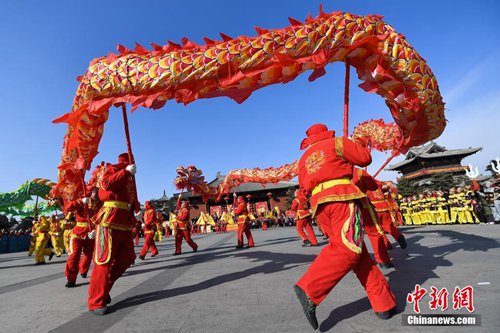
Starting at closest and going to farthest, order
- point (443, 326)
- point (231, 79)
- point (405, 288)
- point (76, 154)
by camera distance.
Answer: point (443, 326)
point (405, 288)
point (231, 79)
point (76, 154)

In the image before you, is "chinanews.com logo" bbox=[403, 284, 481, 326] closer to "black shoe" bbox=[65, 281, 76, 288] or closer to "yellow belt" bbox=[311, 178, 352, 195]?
"yellow belt" bbox=[311, 178, 352, 195]

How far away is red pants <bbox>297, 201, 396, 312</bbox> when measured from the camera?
2.40 metres

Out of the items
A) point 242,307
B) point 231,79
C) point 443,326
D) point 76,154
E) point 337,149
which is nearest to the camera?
point 443,326

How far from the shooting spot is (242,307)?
3049 mm

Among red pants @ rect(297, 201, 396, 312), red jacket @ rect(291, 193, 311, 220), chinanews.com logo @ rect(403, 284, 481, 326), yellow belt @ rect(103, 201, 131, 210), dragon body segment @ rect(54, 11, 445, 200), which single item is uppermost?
dragon body segment @ rect(54, 11, 445, 200)

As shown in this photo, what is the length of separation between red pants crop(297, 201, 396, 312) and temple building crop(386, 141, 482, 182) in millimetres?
32914

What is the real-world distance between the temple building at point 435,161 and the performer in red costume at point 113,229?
3325cm

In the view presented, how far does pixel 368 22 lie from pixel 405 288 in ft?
10.9

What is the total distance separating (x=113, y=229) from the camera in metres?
3.77

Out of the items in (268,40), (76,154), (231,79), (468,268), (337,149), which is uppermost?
(268,40)

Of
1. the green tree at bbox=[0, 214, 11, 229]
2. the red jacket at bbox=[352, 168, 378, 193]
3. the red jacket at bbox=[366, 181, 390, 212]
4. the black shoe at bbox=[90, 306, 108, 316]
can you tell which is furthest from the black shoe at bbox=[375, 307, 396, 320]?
the green tree at bbox=[0, 214, 11, 229]

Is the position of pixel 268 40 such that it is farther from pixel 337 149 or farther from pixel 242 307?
pixel 242 307

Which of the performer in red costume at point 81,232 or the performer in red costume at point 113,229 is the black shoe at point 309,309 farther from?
the performer in red costume at point 81,232

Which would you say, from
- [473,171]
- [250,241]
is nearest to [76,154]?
[250,241]
